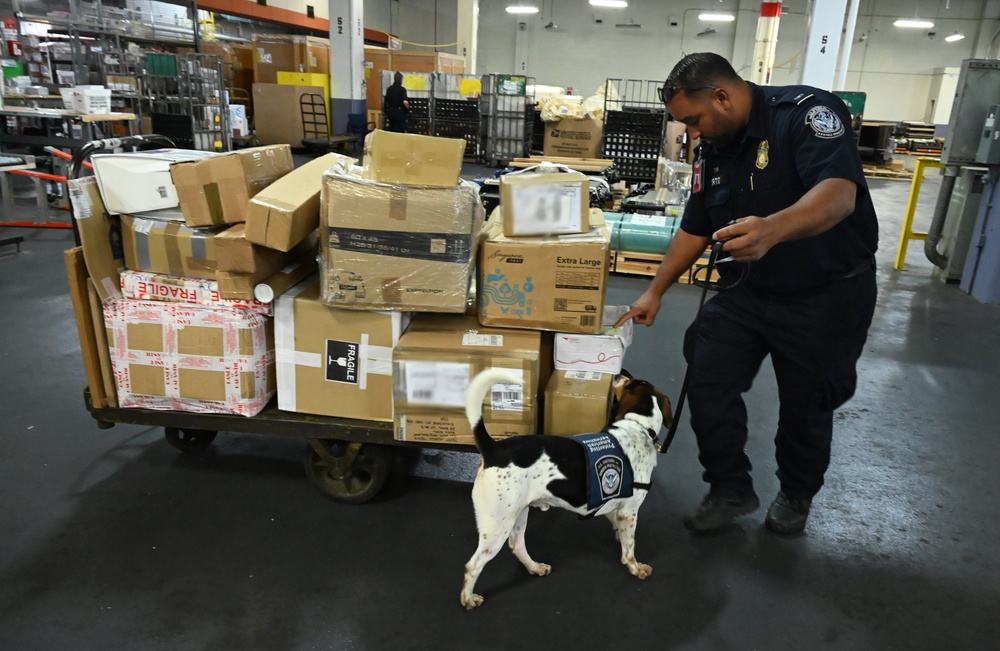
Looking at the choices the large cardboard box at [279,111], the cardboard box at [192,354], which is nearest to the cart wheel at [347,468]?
the cardboard box at [192,354]

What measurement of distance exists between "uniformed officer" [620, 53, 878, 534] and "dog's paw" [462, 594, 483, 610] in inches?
33.5

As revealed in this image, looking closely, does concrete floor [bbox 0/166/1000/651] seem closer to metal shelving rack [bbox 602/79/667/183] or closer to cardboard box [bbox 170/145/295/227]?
cardboard box [bbox 170/145/295/227]

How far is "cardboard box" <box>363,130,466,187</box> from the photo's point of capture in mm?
2145

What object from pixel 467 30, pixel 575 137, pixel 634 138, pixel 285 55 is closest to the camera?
pixel 634 138

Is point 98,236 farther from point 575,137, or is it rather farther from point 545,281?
point 575,137

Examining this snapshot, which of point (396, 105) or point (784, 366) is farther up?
point (396, 105)

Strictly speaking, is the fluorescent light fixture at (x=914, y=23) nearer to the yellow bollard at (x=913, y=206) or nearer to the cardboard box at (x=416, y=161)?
the yellow bollard at (x=913, y=206)

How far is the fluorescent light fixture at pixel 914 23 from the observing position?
20.6 metres

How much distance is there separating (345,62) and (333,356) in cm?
1267

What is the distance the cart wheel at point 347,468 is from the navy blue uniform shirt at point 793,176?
144 cm

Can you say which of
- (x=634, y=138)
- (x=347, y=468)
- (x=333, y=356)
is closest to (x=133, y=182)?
(x=333, y=356)

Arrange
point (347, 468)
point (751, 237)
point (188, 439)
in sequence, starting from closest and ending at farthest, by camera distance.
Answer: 1. point (751, 237)
2. point (347, 468)
3. point (188, 439)

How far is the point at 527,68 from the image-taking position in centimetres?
2416

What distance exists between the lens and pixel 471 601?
198cm
